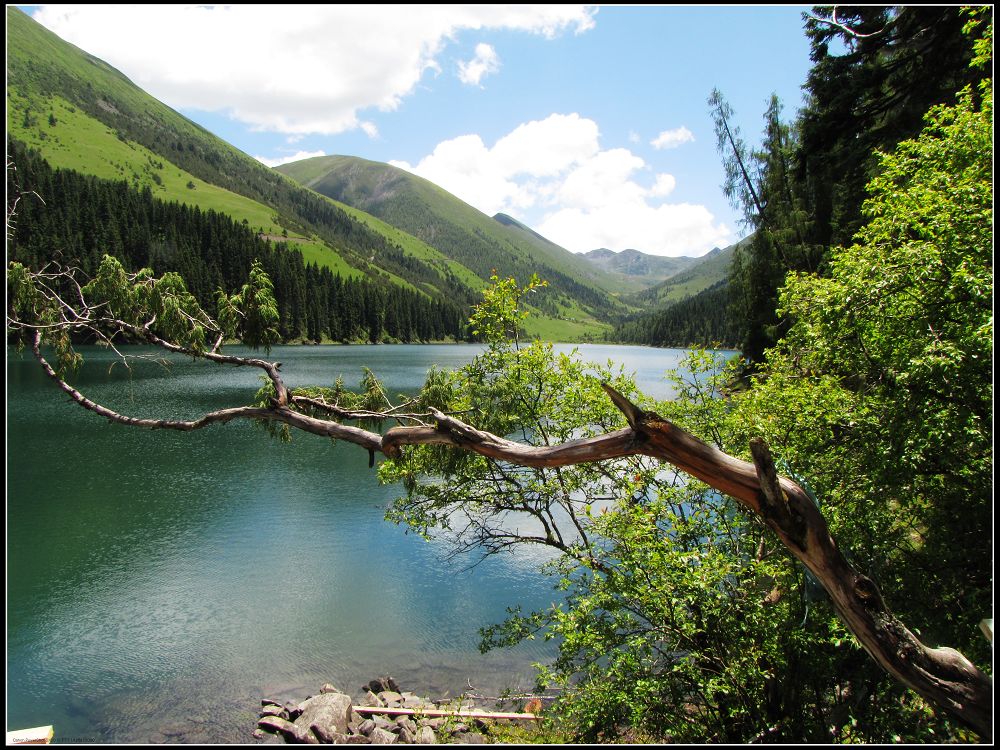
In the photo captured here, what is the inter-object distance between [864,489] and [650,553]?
2.62m

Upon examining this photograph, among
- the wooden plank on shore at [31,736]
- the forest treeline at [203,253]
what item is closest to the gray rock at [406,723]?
the wooden plank on shore at [31,736]

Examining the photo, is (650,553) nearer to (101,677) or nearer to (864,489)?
(864,489)

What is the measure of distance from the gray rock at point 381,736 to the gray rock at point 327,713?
25.9 inches

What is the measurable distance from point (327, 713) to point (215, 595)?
804cm

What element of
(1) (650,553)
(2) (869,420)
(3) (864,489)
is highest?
(2) (869,420)

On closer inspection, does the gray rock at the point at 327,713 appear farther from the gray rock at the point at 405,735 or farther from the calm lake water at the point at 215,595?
the calm lake water at the point at 215,595

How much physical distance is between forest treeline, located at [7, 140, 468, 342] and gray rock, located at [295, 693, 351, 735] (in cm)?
4304

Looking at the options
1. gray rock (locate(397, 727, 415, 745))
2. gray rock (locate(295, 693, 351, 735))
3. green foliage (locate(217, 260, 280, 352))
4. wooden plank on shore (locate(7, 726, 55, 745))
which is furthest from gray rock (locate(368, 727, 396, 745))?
green foliage (locate(217, 260, 280, 352))

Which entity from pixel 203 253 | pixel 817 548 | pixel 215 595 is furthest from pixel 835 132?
pixel 203 253

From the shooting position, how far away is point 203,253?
335ft

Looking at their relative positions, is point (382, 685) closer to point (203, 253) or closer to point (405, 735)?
point (405, 735)

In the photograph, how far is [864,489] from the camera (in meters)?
6.50

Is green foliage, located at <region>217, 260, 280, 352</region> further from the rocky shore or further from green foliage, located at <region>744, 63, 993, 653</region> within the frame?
the rocky shore

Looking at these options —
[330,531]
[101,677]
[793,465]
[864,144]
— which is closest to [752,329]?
[864,144]
